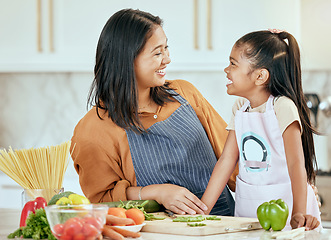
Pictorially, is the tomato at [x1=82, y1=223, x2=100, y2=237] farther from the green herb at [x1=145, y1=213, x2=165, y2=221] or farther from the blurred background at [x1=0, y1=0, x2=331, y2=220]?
the blurred background at [x1=0, y1=0, x2=331, y2=220]

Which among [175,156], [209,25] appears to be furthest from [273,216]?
[209,25]

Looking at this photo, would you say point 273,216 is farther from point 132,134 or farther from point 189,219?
point 132,134

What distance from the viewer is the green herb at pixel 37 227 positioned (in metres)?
1.27

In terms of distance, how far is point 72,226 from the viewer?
3.57ft

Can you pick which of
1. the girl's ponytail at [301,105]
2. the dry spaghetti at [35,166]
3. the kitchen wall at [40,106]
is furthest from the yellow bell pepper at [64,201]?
the kitchen wall at [40,106]

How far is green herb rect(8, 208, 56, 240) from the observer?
1.27 metres

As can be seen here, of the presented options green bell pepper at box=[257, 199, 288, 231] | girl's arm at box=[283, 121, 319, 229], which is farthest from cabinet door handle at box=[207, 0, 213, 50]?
green bell pepper at box=[257, 199, 288, 231]

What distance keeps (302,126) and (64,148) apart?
748mm

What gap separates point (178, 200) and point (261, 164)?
0.29m

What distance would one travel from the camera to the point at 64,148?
1.50 meters

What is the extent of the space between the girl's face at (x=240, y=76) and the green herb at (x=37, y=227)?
811mm

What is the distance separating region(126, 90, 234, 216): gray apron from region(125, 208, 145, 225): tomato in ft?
1.59

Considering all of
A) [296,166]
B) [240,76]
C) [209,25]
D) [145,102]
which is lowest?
[296,166]

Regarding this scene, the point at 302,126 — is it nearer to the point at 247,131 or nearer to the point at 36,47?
the point at 247,131
